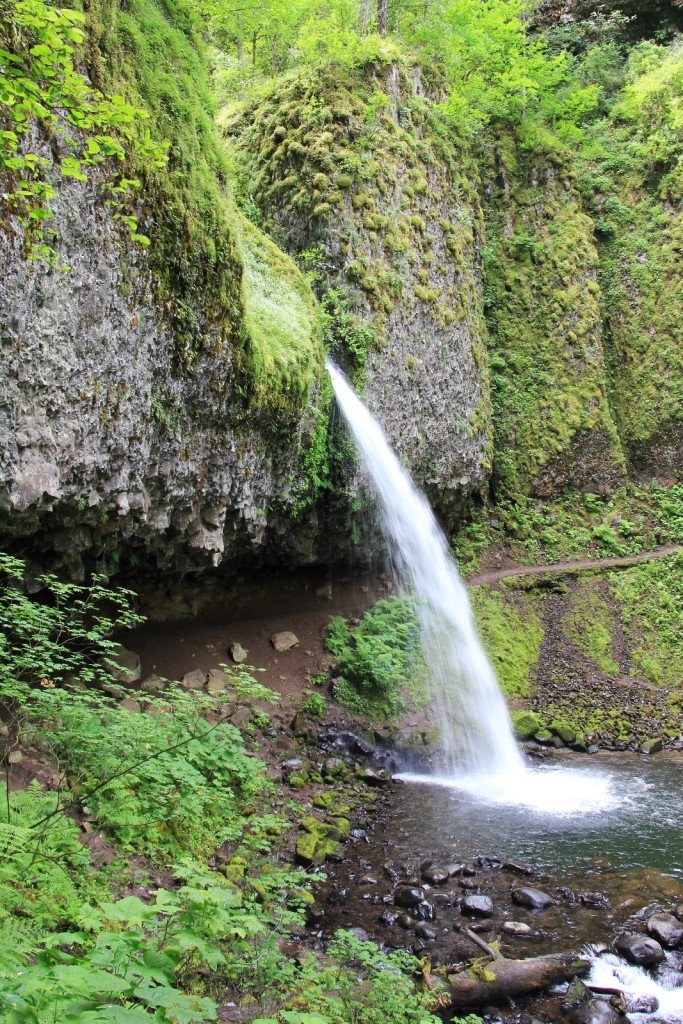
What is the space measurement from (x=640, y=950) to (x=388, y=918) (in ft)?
7.24

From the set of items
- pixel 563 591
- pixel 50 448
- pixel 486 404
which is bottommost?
pixel 563 591

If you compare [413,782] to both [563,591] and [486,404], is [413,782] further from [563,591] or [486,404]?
[486,404]

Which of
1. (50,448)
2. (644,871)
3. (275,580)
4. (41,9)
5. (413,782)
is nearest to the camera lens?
(41,9)

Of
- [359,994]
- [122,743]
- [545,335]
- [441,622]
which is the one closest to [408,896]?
[359,994]

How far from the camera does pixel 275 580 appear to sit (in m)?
12.6

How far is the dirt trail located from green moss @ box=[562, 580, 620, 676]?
1.80 ft

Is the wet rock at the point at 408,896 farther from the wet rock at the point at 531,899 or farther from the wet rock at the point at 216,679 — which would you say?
the wet rock at the point at 216,679

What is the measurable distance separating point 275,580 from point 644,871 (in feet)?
24.8

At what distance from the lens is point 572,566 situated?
15.0 m

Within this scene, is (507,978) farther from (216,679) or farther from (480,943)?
(216,679)

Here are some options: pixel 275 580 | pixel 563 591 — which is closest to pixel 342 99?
pixel 275 580

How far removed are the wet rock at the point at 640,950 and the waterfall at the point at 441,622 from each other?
4.56m

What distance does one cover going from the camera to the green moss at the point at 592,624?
43.2ft

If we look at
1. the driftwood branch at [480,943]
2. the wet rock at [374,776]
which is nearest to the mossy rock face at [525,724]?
the wet rock at [374,776]
